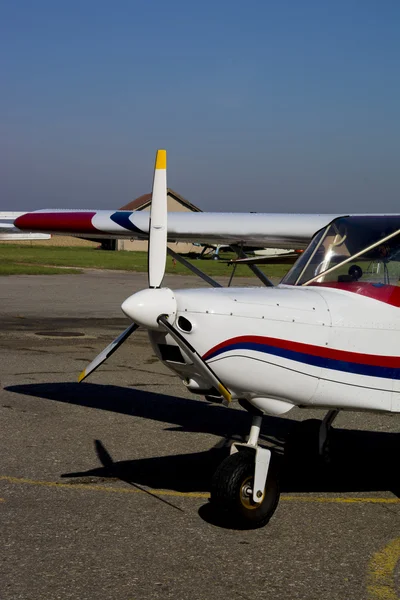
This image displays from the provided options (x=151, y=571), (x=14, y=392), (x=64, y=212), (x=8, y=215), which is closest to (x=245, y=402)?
(x=151, y=571)

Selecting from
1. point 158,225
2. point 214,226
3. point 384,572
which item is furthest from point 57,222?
point 384,572

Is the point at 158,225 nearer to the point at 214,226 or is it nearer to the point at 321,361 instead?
the point at 321,361

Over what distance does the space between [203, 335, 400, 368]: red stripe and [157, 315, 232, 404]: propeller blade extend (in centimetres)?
7

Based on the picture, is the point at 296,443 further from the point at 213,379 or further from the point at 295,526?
the point at 213,379

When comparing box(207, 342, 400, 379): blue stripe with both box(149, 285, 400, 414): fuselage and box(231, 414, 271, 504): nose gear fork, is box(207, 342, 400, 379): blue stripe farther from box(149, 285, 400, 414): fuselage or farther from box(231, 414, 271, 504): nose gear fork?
box(231, 414, 271, 504): nose gear fork

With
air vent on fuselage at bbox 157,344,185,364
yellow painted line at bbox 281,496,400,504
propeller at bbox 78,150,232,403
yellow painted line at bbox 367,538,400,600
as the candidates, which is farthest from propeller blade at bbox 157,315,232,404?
yellow painted line at bbox 281,496,400,504

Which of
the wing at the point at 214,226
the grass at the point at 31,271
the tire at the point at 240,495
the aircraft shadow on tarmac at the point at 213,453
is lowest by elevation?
the grass at the point at 31,271

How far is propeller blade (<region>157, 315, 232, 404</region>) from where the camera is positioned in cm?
494

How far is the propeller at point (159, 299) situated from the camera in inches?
193

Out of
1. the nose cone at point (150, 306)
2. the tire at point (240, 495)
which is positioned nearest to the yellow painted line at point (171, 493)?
the tire at point (240, 495)

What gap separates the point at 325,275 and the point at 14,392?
496 cm

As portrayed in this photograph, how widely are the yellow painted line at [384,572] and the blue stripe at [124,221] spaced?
5.17 m

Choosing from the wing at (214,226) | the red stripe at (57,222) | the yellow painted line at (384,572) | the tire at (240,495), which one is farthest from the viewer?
the red stripe at (57,222)

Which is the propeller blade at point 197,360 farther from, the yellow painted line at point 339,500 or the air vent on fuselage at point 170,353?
the yellow painted line at point 339,500
